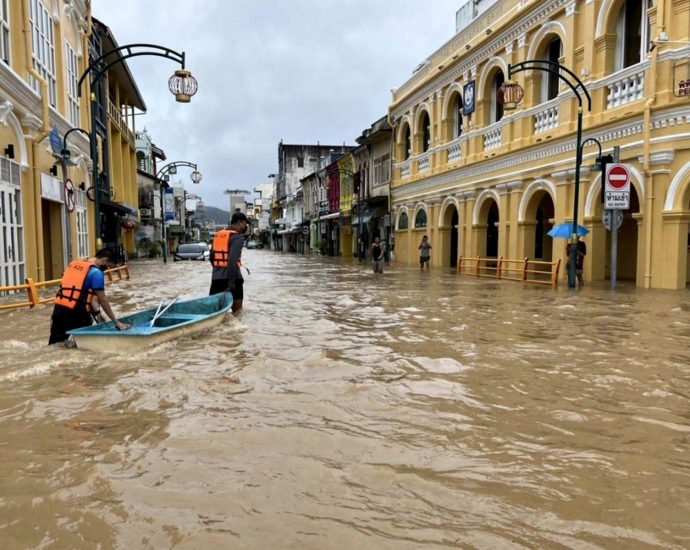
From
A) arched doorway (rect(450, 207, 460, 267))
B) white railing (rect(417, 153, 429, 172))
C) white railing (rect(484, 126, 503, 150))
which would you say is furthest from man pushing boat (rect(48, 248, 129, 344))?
white railing (rect(417, 153, 429, 172))

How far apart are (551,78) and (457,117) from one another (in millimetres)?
7505

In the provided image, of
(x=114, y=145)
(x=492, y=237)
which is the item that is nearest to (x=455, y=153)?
(x=492, y=237)

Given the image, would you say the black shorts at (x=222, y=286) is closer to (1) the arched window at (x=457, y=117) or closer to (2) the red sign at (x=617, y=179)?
(2) the red sign at (x=617, y=179)

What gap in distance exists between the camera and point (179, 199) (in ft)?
280

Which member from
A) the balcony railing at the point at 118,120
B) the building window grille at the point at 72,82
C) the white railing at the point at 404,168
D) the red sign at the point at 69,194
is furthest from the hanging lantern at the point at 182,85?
the balcony railing at the point at 118,120

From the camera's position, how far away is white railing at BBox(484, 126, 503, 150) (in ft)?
72.0

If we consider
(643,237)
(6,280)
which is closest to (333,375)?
(6,280)

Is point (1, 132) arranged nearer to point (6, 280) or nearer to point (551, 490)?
point (6, 280)

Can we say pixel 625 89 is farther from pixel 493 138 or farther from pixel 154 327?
pixel 154 327

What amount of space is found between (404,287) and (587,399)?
→ 12083 mm

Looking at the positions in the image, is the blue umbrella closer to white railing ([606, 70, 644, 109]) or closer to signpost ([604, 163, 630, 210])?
signpost ([604, 163, 630, 210])

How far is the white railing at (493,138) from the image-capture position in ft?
72.0

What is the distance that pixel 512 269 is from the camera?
20359 millimetres

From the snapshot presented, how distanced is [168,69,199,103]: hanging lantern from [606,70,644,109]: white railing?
37.0 feet
